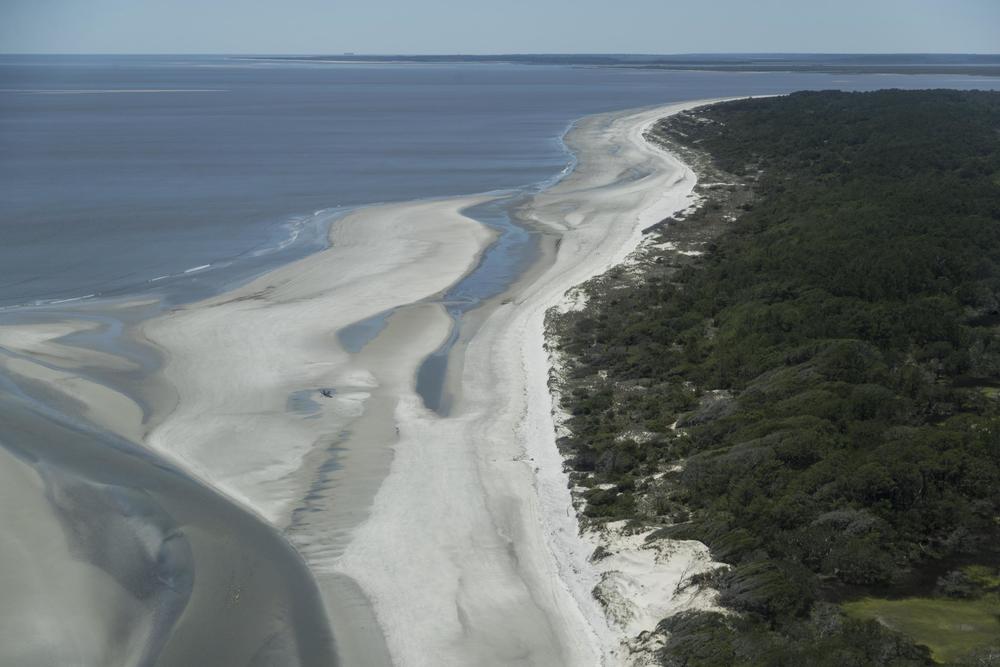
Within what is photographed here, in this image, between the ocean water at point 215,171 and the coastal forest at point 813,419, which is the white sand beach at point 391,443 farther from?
the ocean water at point 215,171

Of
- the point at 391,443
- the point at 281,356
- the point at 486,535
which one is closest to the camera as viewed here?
the point at 486,535

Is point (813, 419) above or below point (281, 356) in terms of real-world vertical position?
above

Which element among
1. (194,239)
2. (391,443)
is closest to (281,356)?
(391,443)

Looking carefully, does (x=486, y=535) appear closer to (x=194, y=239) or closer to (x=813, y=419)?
(x=813, y=419)

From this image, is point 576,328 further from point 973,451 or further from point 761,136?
point 761,136

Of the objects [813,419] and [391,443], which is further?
[391,443]

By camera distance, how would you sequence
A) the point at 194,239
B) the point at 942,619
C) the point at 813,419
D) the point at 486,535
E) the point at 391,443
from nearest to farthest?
the point at 942,619
the point at 486,535
the point at 813,419
the point at 391,443
the point at 194,239

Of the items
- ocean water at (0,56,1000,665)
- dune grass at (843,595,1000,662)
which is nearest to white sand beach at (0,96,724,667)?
ocean water at (0,56,1000,665)
